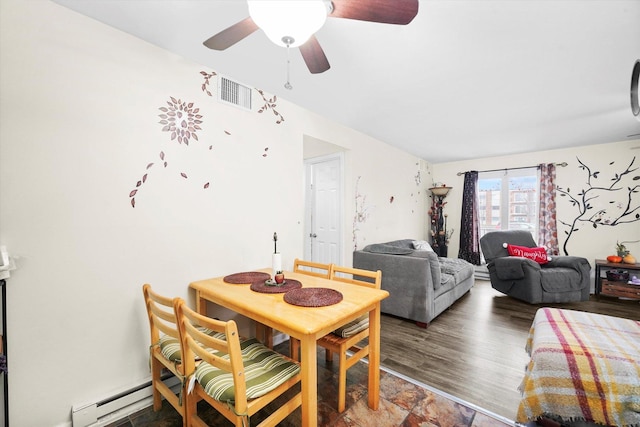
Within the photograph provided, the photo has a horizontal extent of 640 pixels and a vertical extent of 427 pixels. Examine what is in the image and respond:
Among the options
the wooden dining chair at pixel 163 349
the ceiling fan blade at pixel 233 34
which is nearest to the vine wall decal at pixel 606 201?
the ceiling fan blade at pixel 233 34

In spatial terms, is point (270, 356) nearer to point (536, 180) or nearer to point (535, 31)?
point (535, 31)

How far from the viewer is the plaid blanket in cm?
108

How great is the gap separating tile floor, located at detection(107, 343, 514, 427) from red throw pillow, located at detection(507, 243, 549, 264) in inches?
121

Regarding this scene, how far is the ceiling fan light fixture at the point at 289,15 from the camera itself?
99 centimetres

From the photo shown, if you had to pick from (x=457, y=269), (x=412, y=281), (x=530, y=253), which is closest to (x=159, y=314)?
(x=412, y=281)

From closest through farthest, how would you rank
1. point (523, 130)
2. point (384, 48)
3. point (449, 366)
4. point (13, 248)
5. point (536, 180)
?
1. point (13, 248)
2. point (384, 48)
3. point (449, 366)
4. point (523, 130)
5. point (536, 180)

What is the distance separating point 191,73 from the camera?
1899 mm

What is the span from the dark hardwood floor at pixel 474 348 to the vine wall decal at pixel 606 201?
48.5 inches

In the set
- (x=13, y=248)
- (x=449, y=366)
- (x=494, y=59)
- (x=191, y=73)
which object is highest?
(x=494, y=59)

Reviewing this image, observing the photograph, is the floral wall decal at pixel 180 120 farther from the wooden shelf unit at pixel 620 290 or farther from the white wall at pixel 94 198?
the wooden shelf unit at pixel 620 290

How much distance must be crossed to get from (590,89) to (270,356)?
339cm

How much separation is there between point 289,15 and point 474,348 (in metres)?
2.83

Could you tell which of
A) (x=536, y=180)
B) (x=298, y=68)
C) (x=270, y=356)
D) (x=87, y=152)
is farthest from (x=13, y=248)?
(x=536, y=180)

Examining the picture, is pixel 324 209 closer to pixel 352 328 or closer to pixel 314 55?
pixel 352 328
